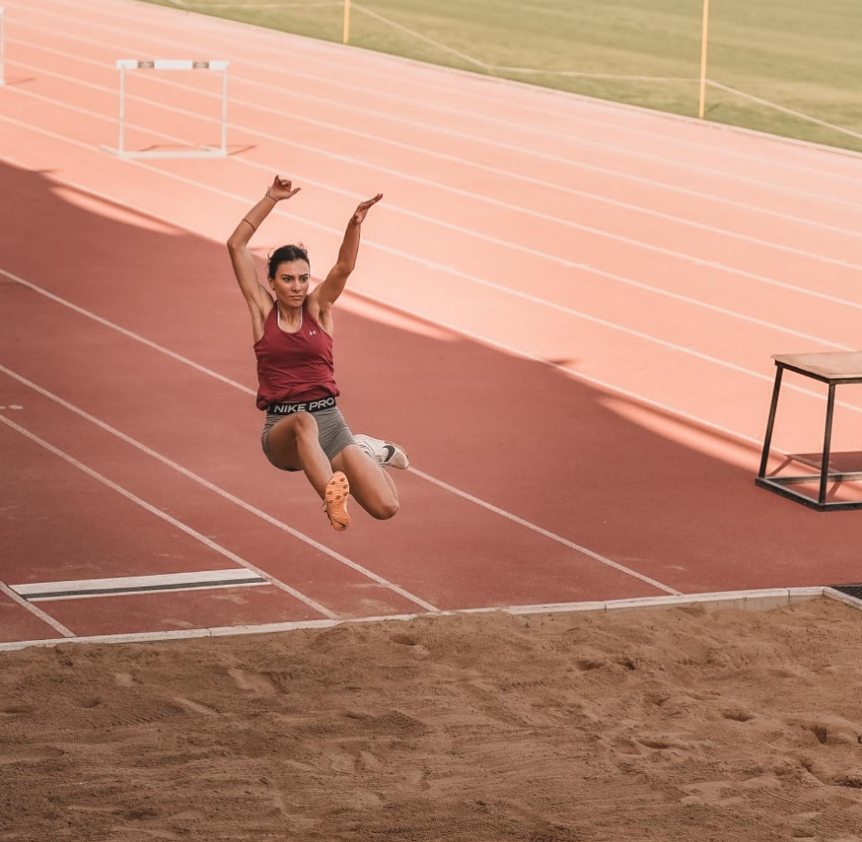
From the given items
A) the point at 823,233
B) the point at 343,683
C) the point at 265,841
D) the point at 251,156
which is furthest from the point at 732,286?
the point at 265,841

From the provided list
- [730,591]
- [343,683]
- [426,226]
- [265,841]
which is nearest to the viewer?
[265,841]

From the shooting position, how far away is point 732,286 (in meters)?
16.3

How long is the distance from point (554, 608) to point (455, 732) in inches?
60.8

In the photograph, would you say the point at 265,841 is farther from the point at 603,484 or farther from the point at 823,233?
the point at 823,233

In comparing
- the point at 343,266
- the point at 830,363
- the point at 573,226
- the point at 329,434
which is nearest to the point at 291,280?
the point at 343,266

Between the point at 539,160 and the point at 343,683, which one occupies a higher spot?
the point at 539,160

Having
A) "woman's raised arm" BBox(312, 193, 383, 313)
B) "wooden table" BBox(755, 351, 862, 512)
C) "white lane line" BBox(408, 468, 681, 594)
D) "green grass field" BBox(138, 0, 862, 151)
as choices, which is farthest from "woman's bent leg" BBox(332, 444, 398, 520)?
"green grass field" BBox(138, 0, 862, 151)

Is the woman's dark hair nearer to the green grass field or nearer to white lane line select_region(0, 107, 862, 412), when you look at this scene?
white lane line select_region(0, 107, 862, 412)

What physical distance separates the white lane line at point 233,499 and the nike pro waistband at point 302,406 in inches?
74.3

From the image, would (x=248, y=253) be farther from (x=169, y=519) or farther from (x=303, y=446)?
(x=169, y=519)

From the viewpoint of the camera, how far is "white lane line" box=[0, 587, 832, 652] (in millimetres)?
8227

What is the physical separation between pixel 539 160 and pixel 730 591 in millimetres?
13306

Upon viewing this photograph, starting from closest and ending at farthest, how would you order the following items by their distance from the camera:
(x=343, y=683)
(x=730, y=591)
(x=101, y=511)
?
1. (x=343, y=683)
2. (x=730, y=591)
3. (x=101, y=511)

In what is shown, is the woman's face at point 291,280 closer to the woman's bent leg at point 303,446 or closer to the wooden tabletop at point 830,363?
the woman's bent leg at point 303,446
